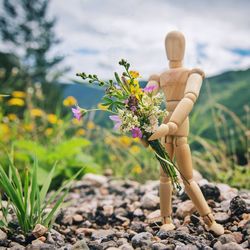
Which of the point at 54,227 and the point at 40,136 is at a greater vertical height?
the point at 40,136

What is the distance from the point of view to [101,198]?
515cm

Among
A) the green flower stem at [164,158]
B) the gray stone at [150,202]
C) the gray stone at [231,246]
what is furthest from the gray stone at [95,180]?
the gray stone at [231,246]

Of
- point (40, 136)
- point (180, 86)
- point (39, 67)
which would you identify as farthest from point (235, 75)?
point (180, 86)

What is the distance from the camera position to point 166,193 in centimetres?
333

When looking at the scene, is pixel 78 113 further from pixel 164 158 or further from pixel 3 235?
pixel 3 235

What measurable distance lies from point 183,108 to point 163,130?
0.25 meters

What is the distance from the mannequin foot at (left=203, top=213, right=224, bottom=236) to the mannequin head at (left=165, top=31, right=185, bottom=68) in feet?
3.56

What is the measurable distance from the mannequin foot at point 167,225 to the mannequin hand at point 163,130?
0.73m

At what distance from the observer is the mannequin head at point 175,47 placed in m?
3.24

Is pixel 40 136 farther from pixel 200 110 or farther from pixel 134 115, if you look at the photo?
pixel 134 115

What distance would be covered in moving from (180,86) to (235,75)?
24.9 meters

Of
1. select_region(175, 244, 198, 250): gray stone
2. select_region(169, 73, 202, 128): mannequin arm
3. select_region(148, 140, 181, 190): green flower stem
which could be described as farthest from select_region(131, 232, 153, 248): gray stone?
select_region(169, 73, 202, 128): mannequin arm

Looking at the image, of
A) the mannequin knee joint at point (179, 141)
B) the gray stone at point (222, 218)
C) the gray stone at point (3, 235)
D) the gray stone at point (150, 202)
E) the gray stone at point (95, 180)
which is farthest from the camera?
the gray stone at point (95, 180)

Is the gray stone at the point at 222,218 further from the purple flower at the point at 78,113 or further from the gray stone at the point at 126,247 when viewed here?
the purple flower at the point at 78,113
